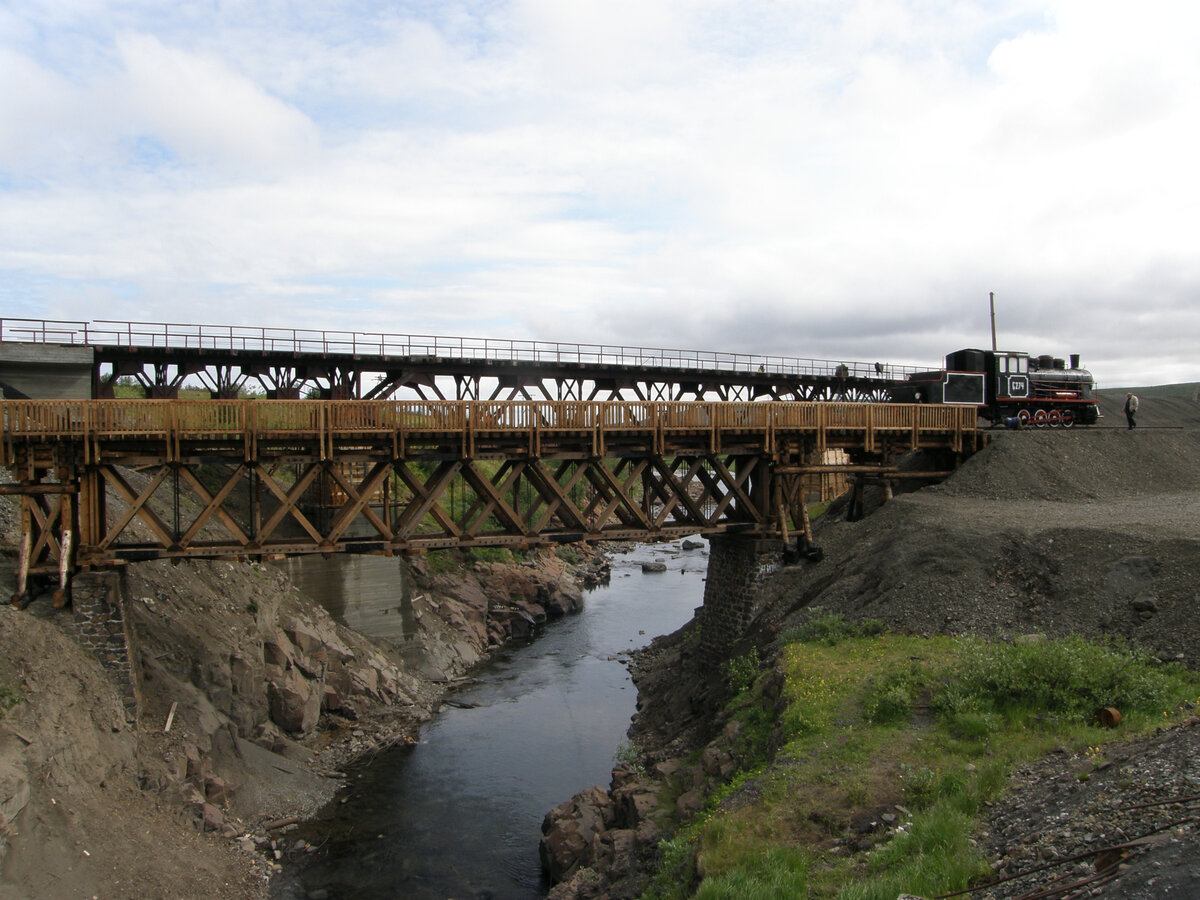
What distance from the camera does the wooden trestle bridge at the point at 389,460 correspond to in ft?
64.9

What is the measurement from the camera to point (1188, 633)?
1580cm

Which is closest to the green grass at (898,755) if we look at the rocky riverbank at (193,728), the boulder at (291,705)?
the rocky riverbank at (193,728)

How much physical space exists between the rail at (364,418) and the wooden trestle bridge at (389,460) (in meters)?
0.04

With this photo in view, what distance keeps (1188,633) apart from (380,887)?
18845mm

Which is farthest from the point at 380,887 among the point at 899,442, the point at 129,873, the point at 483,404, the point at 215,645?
the point at 899,442

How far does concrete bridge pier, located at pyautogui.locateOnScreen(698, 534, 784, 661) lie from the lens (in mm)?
25969

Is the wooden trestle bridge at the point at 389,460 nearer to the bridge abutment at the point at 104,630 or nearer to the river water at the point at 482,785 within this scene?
the bridge abutment at the point at 104,630

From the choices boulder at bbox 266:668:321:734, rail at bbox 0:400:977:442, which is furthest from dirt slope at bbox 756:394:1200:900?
boulder at bbox 266:668:321:734

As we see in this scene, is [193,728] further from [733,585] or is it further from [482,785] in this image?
[733,585]

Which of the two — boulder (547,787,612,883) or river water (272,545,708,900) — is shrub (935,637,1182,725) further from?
river water (272,545,708,900)

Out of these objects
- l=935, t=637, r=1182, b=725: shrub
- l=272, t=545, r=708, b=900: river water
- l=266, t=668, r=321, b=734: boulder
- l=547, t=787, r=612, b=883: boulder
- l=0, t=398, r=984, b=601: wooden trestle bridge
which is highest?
l=0, t=398, r=984, b=601: wooden trestle bridge

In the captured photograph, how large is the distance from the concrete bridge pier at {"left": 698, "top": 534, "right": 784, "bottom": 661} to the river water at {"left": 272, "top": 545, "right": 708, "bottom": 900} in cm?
477

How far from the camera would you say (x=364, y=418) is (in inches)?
835

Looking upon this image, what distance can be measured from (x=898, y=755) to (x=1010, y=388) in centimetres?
2874
